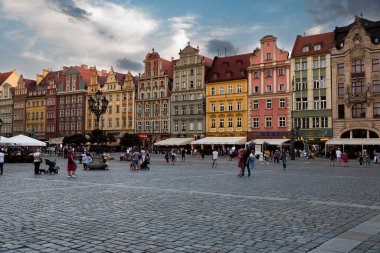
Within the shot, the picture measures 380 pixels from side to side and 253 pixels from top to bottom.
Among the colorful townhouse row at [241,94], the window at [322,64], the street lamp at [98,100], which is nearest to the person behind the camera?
the street lamp at [98,100]

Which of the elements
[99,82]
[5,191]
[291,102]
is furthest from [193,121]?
[5,191]

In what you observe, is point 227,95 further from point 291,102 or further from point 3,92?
point 3,92

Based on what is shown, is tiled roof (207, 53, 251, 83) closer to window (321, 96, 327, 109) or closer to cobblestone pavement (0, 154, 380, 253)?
window (321, 96, 327, 109)

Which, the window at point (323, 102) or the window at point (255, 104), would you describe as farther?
the window at point (255, 104)

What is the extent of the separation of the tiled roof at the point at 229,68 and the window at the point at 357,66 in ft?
54.3

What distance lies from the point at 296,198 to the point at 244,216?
3729 mm

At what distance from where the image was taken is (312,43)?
58.7 meters

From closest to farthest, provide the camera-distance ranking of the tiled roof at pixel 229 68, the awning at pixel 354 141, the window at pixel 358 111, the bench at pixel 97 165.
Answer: the bench at pixel 97 165
the awning at pixel 354 141
the window at pixel 358 111
the tiled roof at pixel 229 68

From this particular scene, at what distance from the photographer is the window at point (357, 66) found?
176 feet

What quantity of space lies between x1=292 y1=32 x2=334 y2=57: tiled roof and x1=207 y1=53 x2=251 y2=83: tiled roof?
8.91m

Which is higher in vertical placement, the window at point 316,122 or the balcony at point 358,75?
the balcony at point 358,75

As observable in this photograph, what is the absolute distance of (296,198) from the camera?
1212 cm

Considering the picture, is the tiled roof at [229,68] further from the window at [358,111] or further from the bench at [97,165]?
the bench at [97,165]

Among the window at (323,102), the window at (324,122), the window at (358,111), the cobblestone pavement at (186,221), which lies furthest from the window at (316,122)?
the cobblestone pavement at (186,221)
